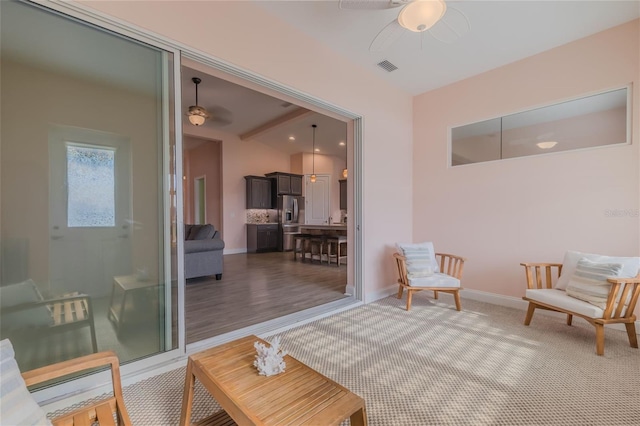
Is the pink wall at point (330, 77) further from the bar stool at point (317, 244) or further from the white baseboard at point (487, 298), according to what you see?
the bar stool at point (317, 244)

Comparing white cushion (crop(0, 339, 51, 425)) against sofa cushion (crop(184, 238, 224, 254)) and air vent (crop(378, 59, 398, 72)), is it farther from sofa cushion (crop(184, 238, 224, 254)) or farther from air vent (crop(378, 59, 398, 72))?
air vent (crop(378, 59, 398, 72))

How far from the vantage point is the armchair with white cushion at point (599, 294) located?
7.40ft

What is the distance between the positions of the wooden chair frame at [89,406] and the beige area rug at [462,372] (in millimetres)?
416

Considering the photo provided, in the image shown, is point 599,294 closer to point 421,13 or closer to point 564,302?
point 564,302

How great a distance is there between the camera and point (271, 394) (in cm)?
113

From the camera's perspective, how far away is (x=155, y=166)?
2.07 meters

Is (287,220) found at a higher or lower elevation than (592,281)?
higher

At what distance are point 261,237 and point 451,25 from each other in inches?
281

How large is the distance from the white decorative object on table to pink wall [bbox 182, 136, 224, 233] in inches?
285

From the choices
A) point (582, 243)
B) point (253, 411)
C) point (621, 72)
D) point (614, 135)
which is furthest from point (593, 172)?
point (253, 411)

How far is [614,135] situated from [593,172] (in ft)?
1.40

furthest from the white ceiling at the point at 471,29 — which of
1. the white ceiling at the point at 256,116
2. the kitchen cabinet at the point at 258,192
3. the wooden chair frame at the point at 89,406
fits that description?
the kitchen cabinet at the point at 258,192

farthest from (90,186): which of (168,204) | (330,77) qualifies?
(330,77)

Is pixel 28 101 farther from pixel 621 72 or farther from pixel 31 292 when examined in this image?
pixel 621 72
